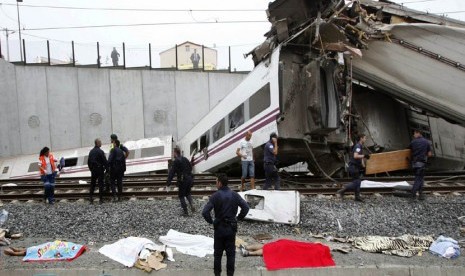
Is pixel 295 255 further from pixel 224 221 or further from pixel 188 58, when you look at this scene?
pixel 188 58

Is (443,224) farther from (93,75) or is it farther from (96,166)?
(93,75)

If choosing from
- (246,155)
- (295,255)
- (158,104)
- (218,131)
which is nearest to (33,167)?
(158,104)

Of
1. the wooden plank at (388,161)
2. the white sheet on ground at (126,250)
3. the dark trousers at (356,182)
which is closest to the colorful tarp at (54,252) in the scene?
the white sheet on ground at (126,250)

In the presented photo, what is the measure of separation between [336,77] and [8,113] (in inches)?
746

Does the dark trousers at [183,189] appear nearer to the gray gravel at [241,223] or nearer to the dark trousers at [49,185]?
the gray gravel at [241,223]

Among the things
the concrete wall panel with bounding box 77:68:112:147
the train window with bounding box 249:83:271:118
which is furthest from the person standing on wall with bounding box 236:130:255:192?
the concrete wall panel with bounding box 77:68:112:147

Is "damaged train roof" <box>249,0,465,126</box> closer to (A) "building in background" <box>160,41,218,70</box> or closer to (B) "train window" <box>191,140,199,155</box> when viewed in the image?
(B) "train window" <box>191,140,199,155</box>

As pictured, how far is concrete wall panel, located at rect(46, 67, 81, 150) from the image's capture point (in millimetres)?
22719

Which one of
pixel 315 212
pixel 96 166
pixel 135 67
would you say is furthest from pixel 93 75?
pixel 315 212

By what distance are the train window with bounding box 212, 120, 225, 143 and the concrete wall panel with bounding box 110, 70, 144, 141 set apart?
437 inches

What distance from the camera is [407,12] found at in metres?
11.3

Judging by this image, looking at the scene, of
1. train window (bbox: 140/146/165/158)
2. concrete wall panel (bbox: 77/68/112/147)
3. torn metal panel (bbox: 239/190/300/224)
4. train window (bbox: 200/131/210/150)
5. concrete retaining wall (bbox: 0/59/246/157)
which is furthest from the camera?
concrete wall panel (bbox: 77/68/112/147)

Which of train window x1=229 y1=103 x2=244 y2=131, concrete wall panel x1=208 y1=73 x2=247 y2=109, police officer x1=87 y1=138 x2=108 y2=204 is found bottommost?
police officer x1=87 y1=138 x2=108 y2=204

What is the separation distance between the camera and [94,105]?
23234 millimetres
